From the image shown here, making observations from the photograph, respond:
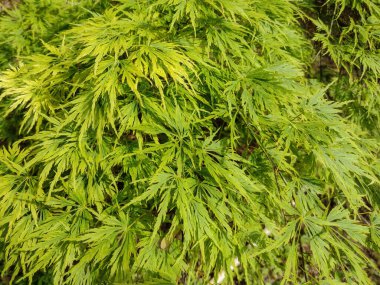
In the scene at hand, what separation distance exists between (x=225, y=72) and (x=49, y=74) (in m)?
0.75

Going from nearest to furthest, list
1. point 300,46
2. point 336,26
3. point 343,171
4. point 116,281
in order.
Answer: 1. point 116,281
2. point 343,171
3. point 300,46
4. point 336,26

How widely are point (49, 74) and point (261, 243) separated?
1133 mm

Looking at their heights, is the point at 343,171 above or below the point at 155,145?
below

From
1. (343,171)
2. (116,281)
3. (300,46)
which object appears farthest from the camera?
(300,46)

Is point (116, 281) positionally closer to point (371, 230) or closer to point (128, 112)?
point (128, 112)

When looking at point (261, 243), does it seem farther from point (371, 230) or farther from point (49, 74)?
point (49, 74)

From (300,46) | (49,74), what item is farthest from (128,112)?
(300,46)

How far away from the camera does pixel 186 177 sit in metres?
1.17

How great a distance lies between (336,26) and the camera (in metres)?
1.75

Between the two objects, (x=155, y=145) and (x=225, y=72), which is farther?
(x=225, y=72)

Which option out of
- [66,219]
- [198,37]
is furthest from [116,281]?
[198,37]

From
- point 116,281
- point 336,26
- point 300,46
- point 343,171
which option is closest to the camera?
point 116,281

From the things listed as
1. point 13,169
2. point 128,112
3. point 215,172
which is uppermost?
point 128,112

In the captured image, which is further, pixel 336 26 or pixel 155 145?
pixel 336 26
